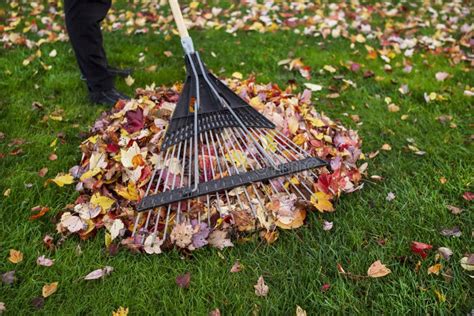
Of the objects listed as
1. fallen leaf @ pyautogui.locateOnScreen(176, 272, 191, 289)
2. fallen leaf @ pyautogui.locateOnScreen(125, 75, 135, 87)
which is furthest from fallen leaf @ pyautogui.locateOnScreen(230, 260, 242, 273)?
fallen leaf @ pyautogui.locateOnScreen(125, 75, 135, 87)

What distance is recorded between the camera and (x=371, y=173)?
2307 mm

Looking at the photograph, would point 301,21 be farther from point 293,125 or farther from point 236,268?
point 236,268

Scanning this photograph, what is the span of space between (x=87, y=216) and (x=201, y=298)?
76 centimetres

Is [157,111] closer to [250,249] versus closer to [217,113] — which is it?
[217,113]

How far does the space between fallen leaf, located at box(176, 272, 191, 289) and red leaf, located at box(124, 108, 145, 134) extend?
Answer: 104 cm

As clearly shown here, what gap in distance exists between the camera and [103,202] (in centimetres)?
200

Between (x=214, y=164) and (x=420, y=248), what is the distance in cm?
109

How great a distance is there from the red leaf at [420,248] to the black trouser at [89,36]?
2.42m

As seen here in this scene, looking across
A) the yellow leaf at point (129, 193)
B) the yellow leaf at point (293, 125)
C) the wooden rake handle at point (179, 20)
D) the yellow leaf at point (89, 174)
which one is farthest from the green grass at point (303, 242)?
the wooden rake handle at point (179, 20)

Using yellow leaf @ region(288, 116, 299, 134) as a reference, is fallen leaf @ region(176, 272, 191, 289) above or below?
below

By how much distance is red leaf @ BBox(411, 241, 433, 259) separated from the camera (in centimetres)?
172

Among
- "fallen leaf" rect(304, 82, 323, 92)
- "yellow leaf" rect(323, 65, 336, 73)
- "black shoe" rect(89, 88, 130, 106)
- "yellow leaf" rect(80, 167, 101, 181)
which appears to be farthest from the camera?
"yellow leaf" rect(323, 65, 336, 73)

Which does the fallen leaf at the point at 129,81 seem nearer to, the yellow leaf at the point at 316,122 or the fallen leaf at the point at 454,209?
the yellow leaf at the point at 316,122

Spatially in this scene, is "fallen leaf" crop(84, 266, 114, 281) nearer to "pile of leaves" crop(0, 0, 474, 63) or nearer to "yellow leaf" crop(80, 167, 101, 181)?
"yellow leaf" crop(80, 167, 101, 181)
